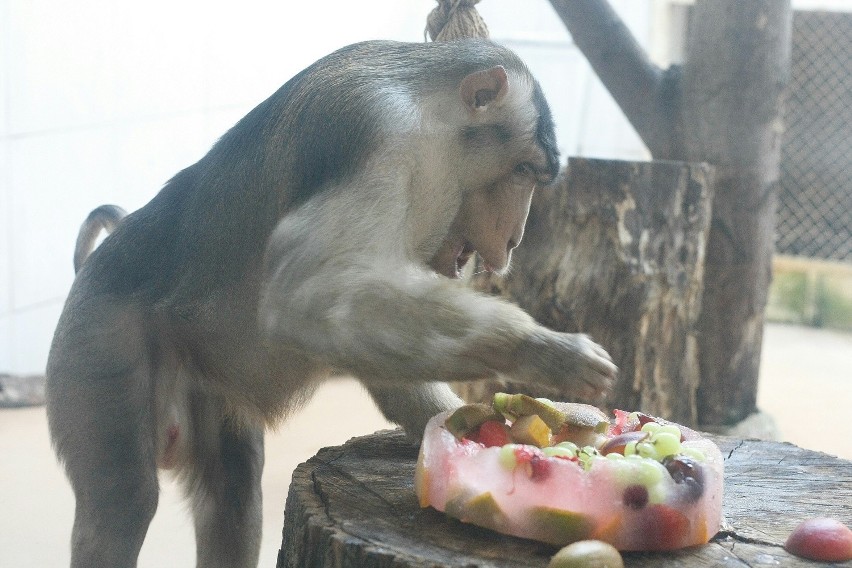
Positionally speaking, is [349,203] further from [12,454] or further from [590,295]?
[12,454]

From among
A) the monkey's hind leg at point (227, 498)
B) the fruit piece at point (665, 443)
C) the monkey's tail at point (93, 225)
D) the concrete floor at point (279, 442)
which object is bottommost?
the concrete floor at point (279, 442)

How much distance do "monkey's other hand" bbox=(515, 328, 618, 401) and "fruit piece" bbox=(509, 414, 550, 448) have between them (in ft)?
0.65

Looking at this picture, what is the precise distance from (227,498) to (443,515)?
1.18 meters

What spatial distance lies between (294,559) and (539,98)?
1.46 metres

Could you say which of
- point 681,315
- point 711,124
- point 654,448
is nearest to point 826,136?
point 711,124

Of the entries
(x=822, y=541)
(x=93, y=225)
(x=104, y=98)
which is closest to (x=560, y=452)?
(x=822, y=541)

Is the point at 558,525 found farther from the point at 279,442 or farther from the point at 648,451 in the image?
the point at 279,442

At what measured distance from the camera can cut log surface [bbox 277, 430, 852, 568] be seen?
2307mm

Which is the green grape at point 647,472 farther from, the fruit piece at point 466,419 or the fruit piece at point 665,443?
the fruit piece at point 466,419

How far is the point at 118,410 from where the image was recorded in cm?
295

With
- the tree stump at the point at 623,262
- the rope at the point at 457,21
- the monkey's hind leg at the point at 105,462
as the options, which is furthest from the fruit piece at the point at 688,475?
the tree stump at the point at 623,262

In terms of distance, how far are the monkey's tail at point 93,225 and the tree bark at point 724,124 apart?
2640mm

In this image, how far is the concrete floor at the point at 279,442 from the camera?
188 inches

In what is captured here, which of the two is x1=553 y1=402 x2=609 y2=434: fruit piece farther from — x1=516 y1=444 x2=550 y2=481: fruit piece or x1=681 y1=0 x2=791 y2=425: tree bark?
x1=681 y1=0 x2=791 y2=425: tree bark
